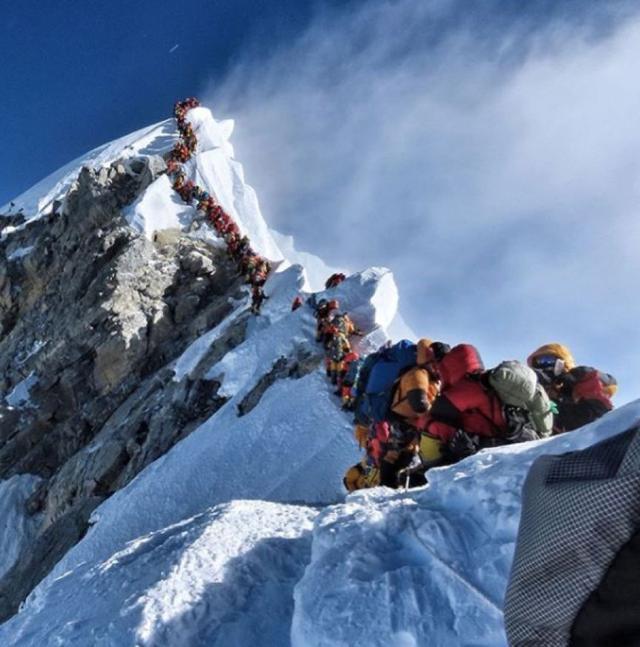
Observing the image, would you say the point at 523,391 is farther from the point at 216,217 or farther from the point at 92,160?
the point at 92,160

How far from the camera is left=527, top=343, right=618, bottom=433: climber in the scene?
21.8 ft

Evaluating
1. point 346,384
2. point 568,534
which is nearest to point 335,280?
point 346,384

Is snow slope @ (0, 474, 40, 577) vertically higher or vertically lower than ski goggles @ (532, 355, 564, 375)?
lower

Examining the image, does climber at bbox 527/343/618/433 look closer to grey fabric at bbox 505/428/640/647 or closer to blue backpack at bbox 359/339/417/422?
blue backpack at bbox 359/339/417/422

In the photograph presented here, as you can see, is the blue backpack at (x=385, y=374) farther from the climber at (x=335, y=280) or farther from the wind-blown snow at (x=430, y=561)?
the climber at (x=335, y=280)

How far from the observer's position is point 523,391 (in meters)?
5.14

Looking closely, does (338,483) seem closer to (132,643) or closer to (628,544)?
(132,643)

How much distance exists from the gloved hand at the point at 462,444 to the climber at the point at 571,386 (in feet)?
6.07

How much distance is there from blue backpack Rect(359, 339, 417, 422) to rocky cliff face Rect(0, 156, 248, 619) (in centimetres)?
899

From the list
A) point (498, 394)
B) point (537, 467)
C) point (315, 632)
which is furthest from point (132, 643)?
point (498, 394)

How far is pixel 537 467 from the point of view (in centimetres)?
171

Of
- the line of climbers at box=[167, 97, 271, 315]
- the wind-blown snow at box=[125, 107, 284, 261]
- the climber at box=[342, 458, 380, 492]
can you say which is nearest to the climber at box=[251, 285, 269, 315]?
the line of climbers at box=[167, 97, 271, 315]

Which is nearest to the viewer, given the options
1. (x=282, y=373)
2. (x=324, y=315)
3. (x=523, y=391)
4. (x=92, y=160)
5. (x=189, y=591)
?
(x=189, y=591)

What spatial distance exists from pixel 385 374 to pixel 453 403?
4.41ft
